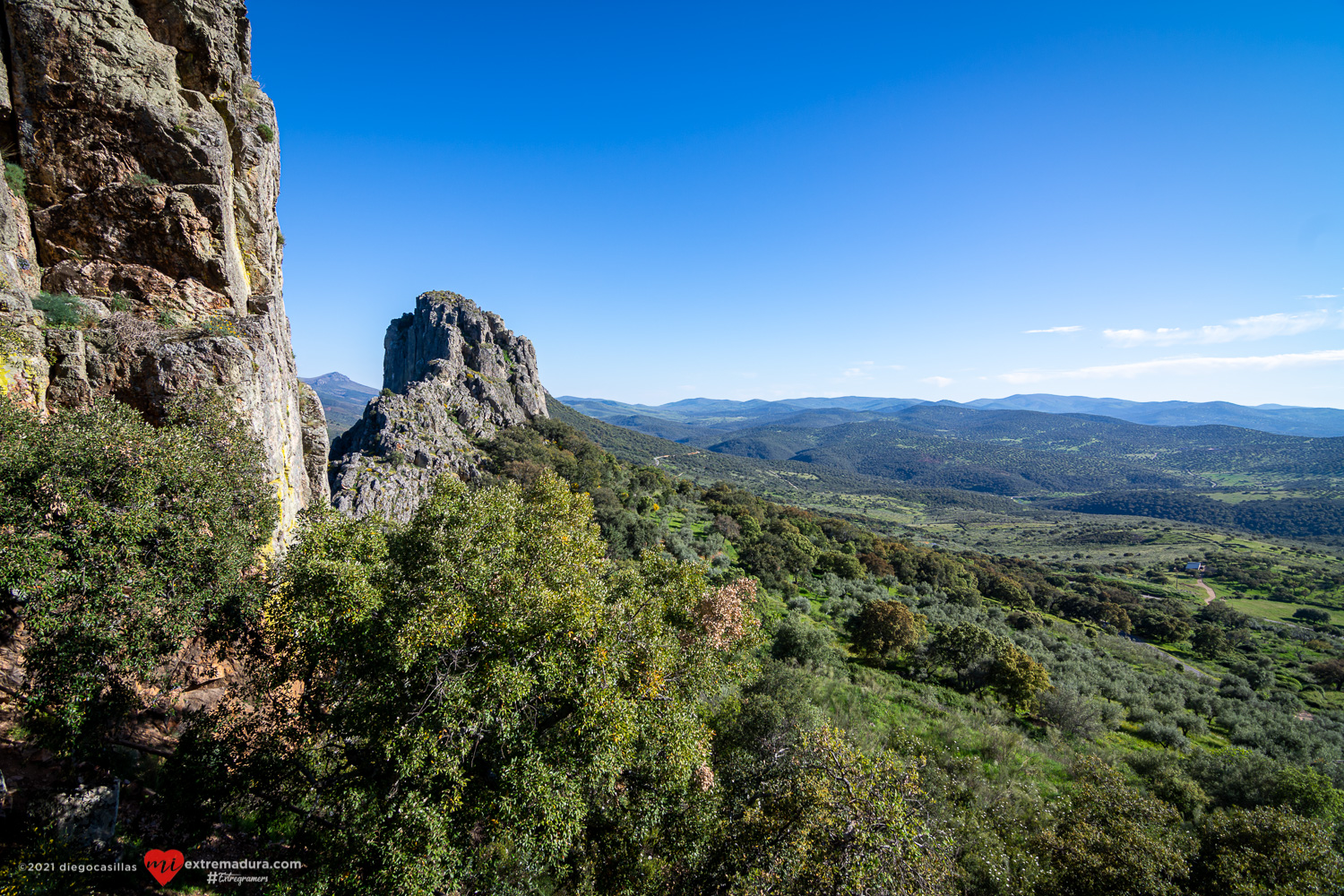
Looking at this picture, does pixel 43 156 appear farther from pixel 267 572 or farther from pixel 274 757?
pixel 274 757

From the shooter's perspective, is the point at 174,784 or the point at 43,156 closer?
the point at 174,784

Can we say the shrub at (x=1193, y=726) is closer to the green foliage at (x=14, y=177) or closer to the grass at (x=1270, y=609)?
the green foliage at (x=14, y=177)

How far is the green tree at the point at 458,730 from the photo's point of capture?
10422mm

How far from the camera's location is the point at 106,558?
9.88 m

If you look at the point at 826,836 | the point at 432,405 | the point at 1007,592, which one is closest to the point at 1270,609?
the point at 1007,592

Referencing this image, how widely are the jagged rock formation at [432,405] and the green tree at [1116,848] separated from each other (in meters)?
24.9

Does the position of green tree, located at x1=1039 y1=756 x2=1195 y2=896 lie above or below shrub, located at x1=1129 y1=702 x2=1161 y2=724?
above

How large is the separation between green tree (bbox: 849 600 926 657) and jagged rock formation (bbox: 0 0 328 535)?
3939 cm

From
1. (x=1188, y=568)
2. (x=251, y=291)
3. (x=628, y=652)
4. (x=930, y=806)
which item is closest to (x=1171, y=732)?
(x=930, y=806)

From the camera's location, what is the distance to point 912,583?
2653 inches

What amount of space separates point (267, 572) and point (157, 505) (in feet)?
10.6

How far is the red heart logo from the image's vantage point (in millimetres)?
10930

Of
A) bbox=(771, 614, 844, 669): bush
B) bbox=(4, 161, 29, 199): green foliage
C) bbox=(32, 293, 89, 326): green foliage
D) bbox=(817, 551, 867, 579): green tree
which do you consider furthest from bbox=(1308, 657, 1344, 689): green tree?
bbox=(4, 161, 29, 199): green foliage

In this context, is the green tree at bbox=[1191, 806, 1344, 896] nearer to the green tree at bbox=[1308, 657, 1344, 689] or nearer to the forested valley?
the forested valley
